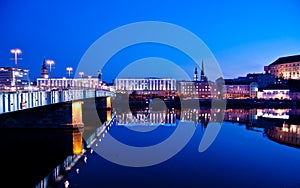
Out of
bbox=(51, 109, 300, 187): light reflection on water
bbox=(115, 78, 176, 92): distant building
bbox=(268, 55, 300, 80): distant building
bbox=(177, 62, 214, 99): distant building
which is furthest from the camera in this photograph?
bbox=(115, 78, 176, 92): distant building

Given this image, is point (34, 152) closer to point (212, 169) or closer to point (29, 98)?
point (29, 98)

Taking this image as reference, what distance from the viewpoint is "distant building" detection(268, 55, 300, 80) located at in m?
140

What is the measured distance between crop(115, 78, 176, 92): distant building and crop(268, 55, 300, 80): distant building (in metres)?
62.9

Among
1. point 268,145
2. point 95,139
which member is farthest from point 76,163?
point 268,145

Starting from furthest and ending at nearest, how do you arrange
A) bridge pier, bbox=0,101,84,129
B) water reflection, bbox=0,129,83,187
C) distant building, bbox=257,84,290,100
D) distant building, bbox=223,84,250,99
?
distant building, bbox=223,84,250,99 < distant building, bbox=257,84,290,100 < bridge pier, bbox=0,101,84,129 < water reflection, bbox=0,129,83,187

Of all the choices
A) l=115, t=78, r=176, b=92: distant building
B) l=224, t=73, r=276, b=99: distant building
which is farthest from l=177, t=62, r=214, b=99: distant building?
l=115, t=78, r=176, b=92: distant building

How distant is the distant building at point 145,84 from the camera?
17876 centimetres

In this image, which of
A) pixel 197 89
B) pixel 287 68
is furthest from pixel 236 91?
pixel 287 68

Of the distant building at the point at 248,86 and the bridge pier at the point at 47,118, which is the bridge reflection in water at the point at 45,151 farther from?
the distant building at the point at 248,86

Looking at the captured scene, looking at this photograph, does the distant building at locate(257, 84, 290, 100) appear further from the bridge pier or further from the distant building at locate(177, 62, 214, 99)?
the bridge pier

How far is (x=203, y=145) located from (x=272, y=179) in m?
11.2

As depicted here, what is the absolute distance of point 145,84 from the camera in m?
181

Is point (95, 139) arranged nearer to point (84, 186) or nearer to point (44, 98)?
point (44, 98)

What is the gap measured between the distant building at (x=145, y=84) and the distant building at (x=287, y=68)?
62890 mm
